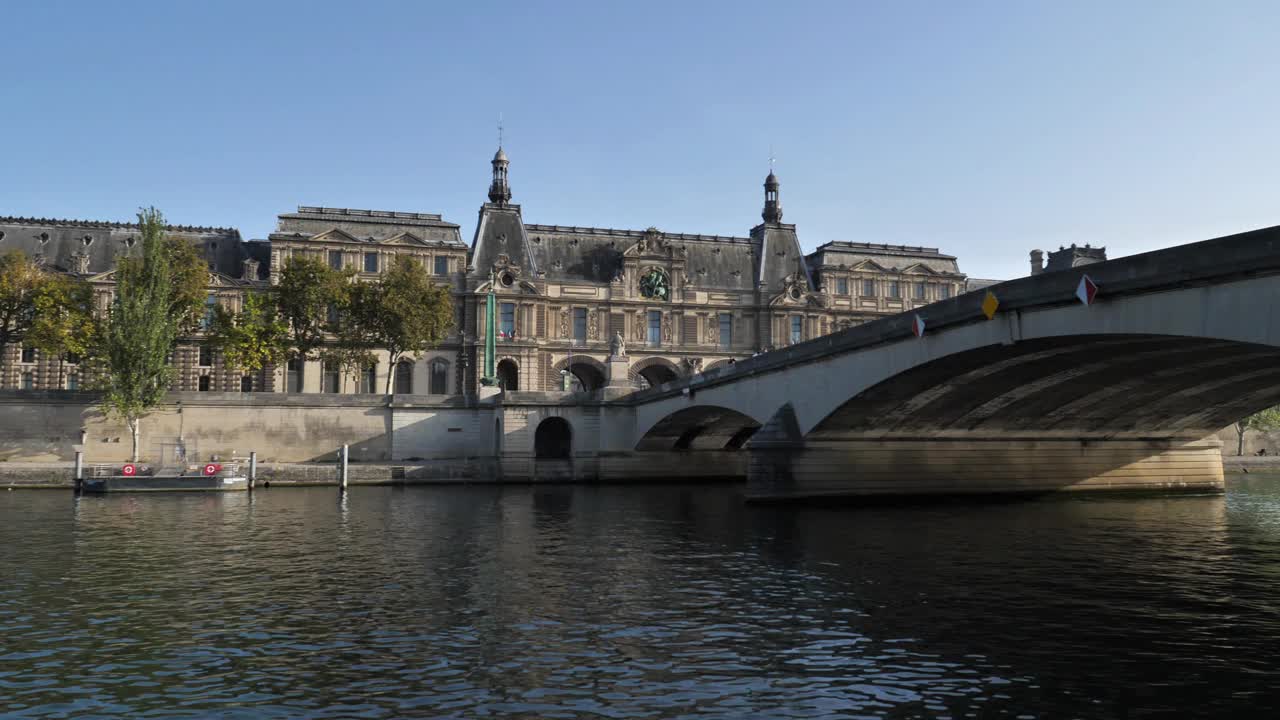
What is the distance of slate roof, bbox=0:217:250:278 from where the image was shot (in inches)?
3263

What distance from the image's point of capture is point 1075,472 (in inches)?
1859

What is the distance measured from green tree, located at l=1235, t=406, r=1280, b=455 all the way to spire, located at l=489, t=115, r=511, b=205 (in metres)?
72.6

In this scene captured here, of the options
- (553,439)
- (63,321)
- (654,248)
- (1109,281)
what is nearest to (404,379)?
(553,439)

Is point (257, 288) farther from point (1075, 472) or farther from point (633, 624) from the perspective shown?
point (633, 624)

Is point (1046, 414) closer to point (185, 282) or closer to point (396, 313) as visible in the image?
point (396, 313)

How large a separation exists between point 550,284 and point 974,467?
5162 cm

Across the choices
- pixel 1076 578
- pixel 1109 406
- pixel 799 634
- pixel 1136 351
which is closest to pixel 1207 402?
pixel 1109 406

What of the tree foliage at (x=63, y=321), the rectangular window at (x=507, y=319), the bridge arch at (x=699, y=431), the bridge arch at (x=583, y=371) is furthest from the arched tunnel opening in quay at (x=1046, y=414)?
the tree foliage at (x=63, y=321)

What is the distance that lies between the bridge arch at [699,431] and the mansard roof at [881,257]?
3561cm

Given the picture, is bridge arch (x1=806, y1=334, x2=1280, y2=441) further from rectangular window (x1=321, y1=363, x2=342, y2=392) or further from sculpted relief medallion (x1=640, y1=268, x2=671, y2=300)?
rectangular window (x1=321, y1=363, x2=342, y2=392)

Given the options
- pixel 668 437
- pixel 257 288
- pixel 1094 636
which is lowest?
pixel 1094 636

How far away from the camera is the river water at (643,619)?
45.6 feet

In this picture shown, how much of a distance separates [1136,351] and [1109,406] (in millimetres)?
12704

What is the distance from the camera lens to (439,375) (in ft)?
285
